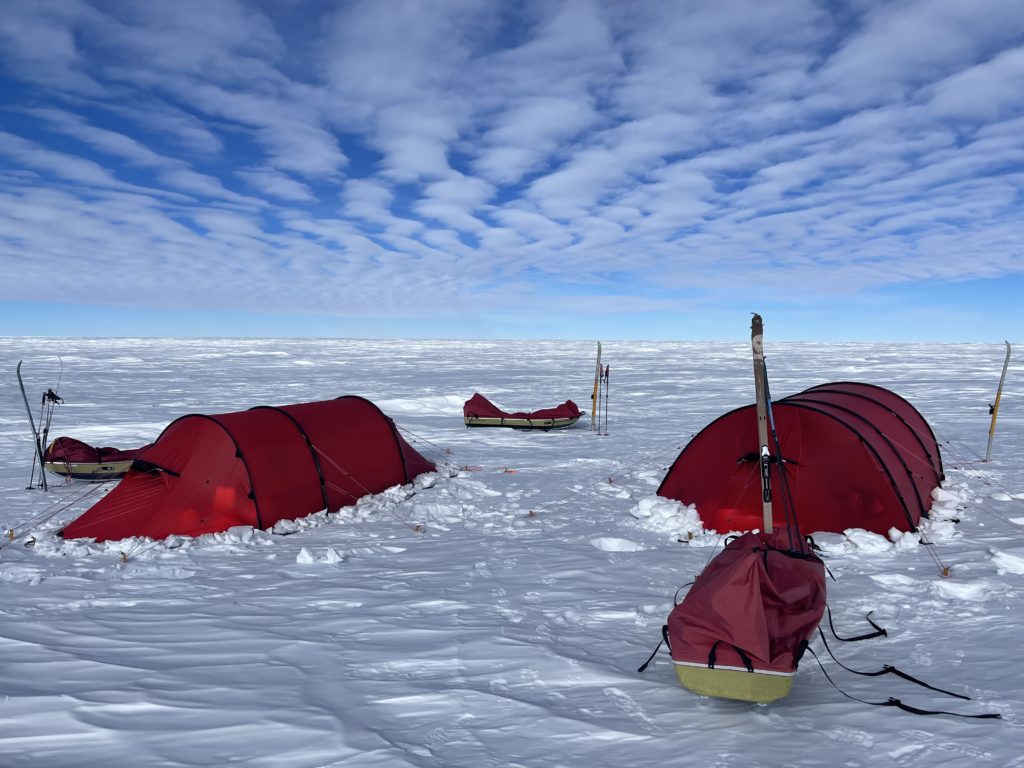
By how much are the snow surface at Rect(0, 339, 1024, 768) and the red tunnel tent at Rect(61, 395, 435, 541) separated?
0.38 meters

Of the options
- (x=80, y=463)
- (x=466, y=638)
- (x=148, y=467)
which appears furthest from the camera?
(x=80, y=463)

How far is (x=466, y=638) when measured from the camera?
5875 mm

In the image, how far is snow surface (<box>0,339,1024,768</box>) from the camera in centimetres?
419

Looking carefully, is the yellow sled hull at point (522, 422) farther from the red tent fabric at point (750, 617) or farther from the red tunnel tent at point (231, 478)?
the red tent fabric at point (750, 617)

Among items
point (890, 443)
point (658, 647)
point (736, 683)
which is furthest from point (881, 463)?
point (736, 683)

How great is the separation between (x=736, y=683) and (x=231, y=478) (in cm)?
742

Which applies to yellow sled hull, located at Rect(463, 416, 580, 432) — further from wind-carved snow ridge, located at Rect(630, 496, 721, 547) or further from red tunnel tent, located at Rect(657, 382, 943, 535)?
red tunnel tent, located at Rect(657, 382, 943, 535)

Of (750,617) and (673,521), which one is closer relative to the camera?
(750,617)

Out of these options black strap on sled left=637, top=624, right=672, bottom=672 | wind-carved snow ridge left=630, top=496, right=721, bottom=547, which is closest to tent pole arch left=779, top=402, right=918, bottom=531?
wind-carved snow ridge left=630, top=496, right=721, bottom=547

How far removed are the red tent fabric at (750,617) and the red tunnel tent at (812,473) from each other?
164 inches

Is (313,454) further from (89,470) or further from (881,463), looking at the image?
(881,463)

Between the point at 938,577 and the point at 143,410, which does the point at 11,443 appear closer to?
the point at 143,410

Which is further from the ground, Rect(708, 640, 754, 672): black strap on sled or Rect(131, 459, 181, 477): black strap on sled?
Rect(131, 459, 181, 477): black strap on sled

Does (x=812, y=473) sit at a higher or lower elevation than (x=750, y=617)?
higher
